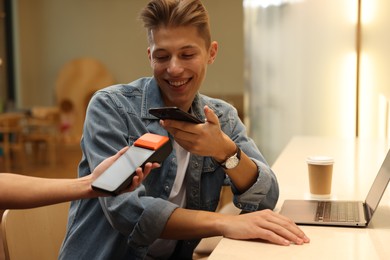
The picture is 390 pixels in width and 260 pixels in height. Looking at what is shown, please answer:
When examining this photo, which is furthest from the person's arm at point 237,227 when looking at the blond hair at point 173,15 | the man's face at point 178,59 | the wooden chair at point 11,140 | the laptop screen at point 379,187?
the wooden chair at point 11,140

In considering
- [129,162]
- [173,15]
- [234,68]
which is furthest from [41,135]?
[129,162]

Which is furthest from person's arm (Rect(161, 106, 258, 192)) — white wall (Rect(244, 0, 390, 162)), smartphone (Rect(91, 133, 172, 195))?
white wall (Rect(244, 0, 390, 162))

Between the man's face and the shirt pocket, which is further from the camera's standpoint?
the shirt pocket

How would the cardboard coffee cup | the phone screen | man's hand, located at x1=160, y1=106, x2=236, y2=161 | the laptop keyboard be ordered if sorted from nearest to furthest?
the phone screen
man's hand, located at x1=160, y1=106, x2=236, y2=161
the laptop keyboard
the cardboard coffee cup

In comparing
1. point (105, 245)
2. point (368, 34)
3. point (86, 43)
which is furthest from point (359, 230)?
point (86, 43)

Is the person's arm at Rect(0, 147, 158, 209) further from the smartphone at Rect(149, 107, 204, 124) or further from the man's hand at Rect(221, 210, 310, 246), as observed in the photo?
the man's hand at Rect(221, 210, 310, 246)

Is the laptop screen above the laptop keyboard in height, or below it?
above

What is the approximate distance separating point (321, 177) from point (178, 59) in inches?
22.0

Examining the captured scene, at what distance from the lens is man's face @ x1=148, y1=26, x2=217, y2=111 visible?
5.07ft

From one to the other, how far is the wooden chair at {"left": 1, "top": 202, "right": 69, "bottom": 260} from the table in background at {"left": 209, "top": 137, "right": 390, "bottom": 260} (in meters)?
0.51

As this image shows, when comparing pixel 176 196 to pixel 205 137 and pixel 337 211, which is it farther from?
pixel 337 211

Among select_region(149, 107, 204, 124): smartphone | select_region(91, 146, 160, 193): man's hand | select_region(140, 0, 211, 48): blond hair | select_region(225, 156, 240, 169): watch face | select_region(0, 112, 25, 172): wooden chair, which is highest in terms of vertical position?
select_region(140, 0, 211, 48): blond hair

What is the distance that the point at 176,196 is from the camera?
5.35 ft

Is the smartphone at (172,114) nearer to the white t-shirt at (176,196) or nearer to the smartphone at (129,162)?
the smartphone at (129,162)
